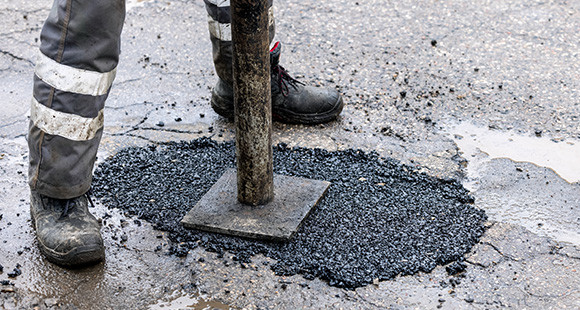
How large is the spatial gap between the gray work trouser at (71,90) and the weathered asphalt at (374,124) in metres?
0.33

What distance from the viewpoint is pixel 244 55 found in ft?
7.06

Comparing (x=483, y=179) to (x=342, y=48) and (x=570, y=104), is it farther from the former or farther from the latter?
(x=342, y=48)

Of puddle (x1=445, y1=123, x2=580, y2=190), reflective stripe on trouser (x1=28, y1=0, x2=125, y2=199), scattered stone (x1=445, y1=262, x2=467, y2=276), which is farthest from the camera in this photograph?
puddle (x1=445, y1=123, x2=580, y2=190)

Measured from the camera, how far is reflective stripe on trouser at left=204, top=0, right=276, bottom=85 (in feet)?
9.20

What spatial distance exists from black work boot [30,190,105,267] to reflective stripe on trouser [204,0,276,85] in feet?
3.26

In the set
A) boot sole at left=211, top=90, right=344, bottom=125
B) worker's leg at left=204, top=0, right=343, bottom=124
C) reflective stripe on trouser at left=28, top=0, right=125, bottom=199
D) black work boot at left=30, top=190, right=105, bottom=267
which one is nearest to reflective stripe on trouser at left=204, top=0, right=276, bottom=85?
worker's leg at left=204, top=0, right=343, bottom=124

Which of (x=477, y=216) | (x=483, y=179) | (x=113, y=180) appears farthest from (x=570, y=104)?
(x=113, y=180)

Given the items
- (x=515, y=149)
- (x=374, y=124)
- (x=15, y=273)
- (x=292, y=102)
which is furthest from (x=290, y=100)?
(x=15, y=273)

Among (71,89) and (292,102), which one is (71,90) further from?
(292,102)

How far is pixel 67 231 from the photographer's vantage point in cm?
220

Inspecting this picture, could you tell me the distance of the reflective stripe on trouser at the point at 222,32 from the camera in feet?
9.20

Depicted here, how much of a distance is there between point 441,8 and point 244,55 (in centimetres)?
271

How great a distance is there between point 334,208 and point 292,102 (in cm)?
81

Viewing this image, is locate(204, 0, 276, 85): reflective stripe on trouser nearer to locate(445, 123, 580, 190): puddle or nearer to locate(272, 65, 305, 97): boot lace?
locate(272, 65, 305, 97): boot lace
